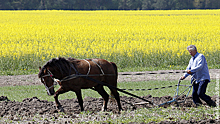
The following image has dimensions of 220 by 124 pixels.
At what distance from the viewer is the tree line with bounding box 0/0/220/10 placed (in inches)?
3029

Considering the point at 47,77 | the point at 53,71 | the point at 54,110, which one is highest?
the point at 53,71

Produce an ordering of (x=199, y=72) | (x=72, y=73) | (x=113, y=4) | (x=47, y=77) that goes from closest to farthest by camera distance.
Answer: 1. (x=47, y=77)
2. (x=72, y=73)
3. (x=199, y=72)
4. (x=113, y=4)

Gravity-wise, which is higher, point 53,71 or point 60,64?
point 60,64

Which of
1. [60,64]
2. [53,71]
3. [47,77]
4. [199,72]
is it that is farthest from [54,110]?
[199,72]

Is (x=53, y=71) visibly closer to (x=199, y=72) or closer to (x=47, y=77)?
(x=47, y=77)

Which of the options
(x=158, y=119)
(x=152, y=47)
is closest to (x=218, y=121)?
(x=158, y=119)

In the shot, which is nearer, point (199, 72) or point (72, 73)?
point (72, 73)

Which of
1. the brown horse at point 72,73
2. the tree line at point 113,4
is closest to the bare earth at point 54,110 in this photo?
the brown horse at point 72,73

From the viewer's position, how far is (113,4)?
3295 inches

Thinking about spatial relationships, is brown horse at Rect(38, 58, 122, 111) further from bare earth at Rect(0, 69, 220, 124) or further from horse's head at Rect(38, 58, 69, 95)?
bare earth at Rect(0, 69, 220, 124)

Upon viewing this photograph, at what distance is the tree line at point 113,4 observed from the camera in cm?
7694

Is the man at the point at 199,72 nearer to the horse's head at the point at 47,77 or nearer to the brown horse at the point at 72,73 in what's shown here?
the brown horse at the point at 72,73

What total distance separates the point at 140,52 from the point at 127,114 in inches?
482

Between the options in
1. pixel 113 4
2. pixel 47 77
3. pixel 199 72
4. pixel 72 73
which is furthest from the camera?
pixel 113 4
